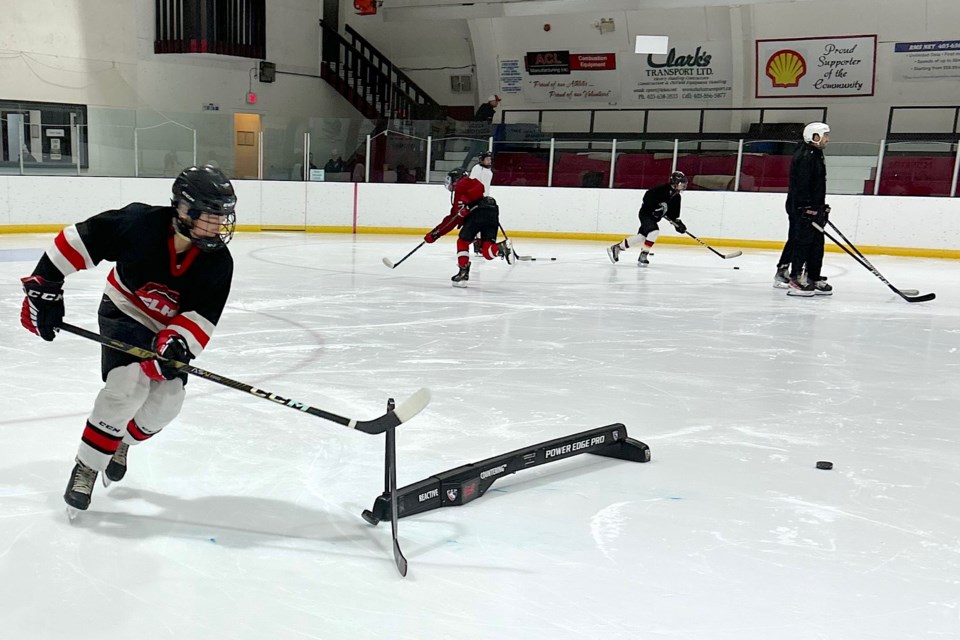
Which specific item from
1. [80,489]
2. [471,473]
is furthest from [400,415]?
[80,489]

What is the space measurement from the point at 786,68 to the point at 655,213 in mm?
6083

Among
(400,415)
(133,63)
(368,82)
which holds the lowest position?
(400,415)

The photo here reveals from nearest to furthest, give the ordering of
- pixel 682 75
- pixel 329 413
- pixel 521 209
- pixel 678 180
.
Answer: pixel 329 413 → pixel 678 180 → pixel 521 209 → pixel 682 75

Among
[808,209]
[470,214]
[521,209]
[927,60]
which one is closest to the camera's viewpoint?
[808,209]

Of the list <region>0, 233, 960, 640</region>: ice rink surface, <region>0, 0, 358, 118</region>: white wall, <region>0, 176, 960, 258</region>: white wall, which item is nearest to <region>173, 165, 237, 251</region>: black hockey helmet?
<region>0, 233, 960, 640</region>: ice rink surface

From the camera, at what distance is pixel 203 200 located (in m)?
2.02

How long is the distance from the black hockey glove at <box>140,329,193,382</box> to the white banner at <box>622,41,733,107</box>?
12.5 metres

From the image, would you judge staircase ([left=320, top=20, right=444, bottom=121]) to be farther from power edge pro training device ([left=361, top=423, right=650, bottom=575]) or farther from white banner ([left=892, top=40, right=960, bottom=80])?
power edge pro training device ([left=361, top=423, right=650, bottom=575])

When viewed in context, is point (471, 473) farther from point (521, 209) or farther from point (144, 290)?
point (521, 209)

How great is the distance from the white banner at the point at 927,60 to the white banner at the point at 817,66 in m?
0.33

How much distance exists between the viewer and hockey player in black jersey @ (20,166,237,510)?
206 centimetres

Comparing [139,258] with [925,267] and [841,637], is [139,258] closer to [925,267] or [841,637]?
[841,637]

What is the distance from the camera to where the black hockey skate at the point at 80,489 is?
2.13 metres

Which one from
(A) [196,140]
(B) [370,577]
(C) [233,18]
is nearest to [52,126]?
(A) [196,140]
